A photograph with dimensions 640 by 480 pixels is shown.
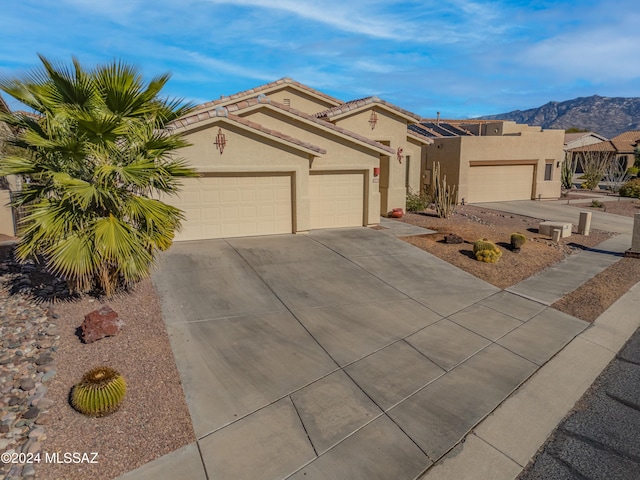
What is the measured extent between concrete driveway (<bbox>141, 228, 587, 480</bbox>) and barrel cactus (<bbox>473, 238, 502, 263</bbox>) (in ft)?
3.70

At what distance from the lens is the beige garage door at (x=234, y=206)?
13.6 metres

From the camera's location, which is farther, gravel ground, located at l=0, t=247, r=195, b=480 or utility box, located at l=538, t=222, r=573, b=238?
utility box, located at l=538, t=222, r=573, b=238

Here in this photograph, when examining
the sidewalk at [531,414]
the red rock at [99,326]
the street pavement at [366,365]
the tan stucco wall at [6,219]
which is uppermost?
the tan stucco wall at [6,219]

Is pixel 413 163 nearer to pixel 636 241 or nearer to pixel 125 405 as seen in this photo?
pixel 636 241

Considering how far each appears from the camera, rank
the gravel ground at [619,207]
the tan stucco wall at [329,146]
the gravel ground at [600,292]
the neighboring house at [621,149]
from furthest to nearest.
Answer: the neighboring house at [621,149] → the gravel ground at [619,207] → the tan stucco wall at [329,146] → the gravel ground at [600,292]

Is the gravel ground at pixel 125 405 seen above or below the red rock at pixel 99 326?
below

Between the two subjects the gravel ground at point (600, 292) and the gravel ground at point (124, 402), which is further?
the gravel ground at point (600, 292)

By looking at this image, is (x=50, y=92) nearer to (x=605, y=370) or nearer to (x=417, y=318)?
(x=417, y=318)

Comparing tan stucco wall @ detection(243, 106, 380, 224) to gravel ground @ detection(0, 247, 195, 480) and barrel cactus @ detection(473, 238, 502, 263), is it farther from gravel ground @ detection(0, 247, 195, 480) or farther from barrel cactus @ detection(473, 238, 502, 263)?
gravel ground @ detection(0, 247, 195, 480)

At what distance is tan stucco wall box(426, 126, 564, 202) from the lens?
24109mm

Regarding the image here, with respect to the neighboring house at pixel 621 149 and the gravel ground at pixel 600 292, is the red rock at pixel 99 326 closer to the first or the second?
the gravel ground at pixel 600 292

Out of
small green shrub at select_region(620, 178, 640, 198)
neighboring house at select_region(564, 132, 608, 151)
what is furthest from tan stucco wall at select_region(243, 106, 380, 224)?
neighboring house at select_region(564, 132, 608, 151)

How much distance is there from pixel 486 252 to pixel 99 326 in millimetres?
10296

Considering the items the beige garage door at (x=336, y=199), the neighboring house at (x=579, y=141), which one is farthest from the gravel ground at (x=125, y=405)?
the neighboring house at (x=579, y=141)
